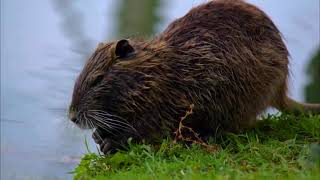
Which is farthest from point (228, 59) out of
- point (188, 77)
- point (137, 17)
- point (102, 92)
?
point (137, 17)

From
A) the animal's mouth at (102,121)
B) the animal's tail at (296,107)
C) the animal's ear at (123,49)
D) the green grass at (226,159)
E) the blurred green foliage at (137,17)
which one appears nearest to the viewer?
the green grass at (226,159)

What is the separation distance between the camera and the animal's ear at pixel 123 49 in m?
4.00

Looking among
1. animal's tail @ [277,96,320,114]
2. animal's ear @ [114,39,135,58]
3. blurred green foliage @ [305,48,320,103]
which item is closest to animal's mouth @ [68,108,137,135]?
animal's ear @ [114,39,135,58]

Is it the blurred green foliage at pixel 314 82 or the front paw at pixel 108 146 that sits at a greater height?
the front paw at pixel 108 146

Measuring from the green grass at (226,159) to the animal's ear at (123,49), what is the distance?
55 centimetres

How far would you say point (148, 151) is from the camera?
149 inches

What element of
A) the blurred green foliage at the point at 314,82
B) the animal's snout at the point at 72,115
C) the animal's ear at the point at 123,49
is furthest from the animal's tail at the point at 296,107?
the blurred green foliage at the point at 314,82

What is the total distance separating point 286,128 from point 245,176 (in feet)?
4.88

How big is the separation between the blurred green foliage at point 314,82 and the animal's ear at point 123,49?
3.00 m

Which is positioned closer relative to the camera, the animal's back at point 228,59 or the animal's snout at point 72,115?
the animal's snout at point 72,115

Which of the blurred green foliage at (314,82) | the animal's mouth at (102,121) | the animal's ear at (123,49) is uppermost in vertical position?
the animal's ear at (123,49)

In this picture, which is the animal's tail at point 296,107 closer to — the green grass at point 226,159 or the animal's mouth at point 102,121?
the green grass at point 226,159

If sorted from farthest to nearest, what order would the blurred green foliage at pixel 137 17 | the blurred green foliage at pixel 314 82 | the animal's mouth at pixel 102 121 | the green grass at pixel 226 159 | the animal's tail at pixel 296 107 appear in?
the blurred green foliage at pixel 137 17
the blurred green foliage at pixel 314 82
the animal's tail at pixel 296 107
the animal's mouth at pixel 102 121
the green grass at pixel 226 159

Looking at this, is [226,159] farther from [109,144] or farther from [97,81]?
[97,81]
